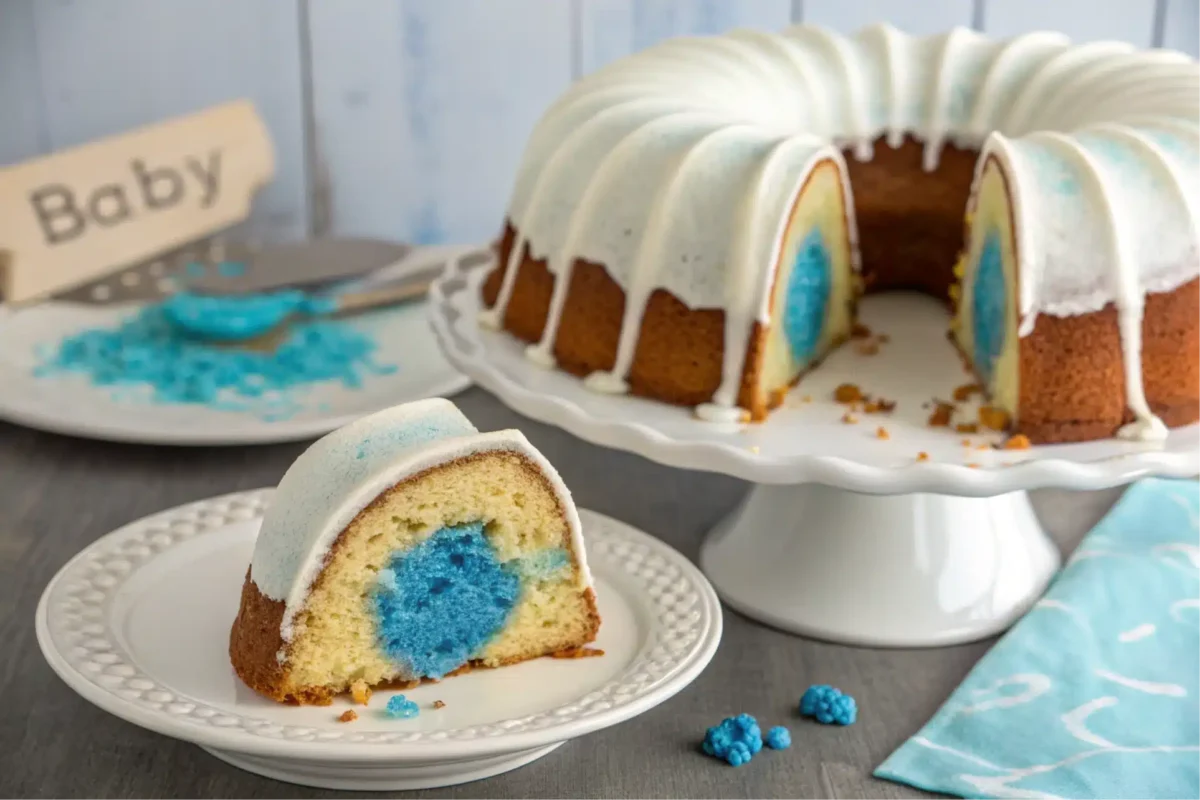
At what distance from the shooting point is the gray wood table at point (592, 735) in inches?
42.7

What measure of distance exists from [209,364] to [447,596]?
0.80m

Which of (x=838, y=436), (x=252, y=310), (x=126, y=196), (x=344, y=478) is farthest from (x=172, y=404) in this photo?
(x=838, y=436)

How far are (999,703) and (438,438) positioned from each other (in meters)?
0.49

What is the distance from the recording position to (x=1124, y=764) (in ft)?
3.60

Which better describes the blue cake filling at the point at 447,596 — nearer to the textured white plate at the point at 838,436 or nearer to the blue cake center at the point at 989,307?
the textured white plate at the point at 838,436

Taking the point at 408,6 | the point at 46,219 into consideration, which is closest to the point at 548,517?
the point at 46,219

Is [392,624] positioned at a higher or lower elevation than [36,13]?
lower

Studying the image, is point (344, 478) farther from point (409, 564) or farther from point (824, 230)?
point (824, 230)

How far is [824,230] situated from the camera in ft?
4.71

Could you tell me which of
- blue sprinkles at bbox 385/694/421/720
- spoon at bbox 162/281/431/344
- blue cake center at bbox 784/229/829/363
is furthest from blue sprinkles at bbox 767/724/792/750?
spoon at bbox 162/281/431/344

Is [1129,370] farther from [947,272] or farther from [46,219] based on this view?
[46,219]

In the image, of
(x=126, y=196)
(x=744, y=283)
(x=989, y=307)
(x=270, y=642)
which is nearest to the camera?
(x=270, y=642)

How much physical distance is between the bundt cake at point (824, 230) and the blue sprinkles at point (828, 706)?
9.6 inches

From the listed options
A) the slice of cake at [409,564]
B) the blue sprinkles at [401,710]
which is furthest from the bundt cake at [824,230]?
the blue sprinkles at [401,710]
